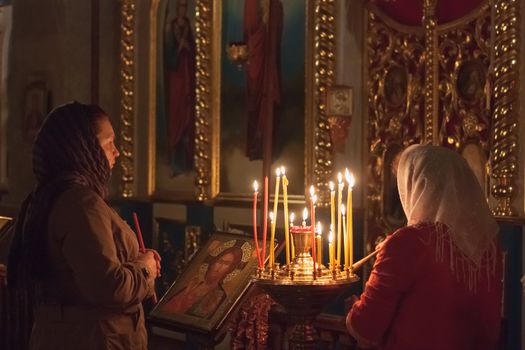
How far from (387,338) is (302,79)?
2.72 metres

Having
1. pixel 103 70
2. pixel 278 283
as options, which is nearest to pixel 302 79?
pixel 103 70

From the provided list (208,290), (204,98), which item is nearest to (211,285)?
(208,290)

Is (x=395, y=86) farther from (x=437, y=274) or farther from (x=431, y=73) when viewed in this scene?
(x=437, y=274)

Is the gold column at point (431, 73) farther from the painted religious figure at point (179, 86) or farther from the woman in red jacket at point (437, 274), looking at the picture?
the painted religious figure at point (179, 86)

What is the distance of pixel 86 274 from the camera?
8.59ft

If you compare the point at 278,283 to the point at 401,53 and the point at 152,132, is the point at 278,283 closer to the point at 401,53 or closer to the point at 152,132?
the point at 401,53

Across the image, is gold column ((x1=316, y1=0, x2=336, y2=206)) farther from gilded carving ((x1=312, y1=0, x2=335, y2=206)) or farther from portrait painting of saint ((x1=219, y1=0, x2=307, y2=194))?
portrait painting of saint ((x1=219, y1=0, x2=307, y2=194))

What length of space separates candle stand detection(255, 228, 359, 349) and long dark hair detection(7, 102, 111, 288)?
0.68m

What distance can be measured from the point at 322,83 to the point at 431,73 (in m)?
0.80

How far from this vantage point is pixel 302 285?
2787 millimetres

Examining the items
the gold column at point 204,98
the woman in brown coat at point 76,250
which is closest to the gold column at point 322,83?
the gold column at point 204,98

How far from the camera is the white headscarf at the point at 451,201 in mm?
2729

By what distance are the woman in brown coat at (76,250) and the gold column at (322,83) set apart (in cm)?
231

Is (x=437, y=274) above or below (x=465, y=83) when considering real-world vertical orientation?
below
